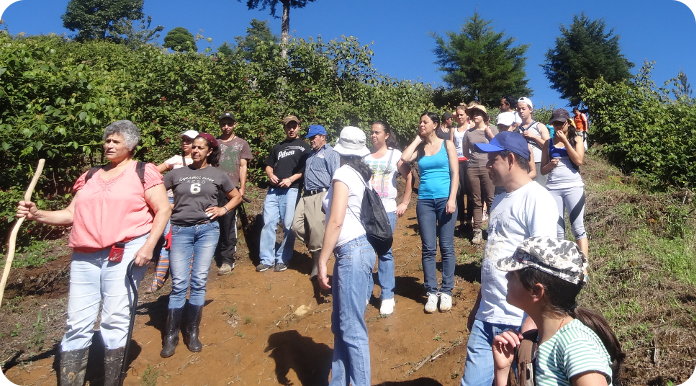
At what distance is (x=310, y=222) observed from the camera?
507cm

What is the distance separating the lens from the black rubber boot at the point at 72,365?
339 cm

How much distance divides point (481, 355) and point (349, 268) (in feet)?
3.11

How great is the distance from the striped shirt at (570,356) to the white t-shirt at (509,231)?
764 mm

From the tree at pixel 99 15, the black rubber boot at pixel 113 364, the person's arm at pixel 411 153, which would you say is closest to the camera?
the black rubber boot at pixel 113 364

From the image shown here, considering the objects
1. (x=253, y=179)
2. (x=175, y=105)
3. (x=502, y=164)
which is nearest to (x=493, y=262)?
(x=502, y=164)

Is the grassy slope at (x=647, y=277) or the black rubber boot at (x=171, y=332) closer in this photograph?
the grassy slope at (x=647, y=277)

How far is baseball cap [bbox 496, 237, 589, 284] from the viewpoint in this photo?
1.73 meters

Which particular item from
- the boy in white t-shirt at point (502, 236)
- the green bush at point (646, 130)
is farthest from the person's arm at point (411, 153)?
the green bush at point (646, 130)

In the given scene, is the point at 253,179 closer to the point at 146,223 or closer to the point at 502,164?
the point at 146,223

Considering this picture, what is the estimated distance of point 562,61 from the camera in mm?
24078

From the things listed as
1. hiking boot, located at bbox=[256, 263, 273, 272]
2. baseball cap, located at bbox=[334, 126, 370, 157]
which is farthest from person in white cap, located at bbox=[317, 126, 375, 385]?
hiking boot, located at bbox=[256, 263, 273, 272]

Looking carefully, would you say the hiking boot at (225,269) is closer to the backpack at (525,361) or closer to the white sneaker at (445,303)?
the white sneaker at (445,303)

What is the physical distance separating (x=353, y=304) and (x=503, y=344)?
4.50 ft

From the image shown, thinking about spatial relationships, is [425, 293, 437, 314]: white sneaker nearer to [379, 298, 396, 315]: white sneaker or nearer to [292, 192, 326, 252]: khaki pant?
[379, 298, 396, 315]: white sneaker
